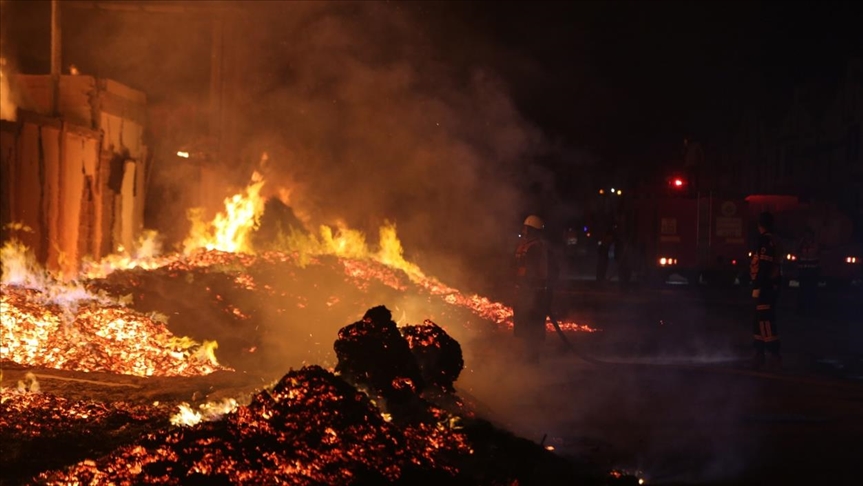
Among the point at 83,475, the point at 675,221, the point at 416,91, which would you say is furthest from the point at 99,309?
the point at 675,221

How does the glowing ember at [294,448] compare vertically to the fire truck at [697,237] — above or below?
below

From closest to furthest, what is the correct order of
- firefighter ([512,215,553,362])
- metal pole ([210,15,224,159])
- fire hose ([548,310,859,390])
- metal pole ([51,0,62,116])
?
fire hose ([548,310,859,390])
firefighter ([512,215,553,362])
metal pole ([51,0,62,116])
metal pole ([210,15,224,159])

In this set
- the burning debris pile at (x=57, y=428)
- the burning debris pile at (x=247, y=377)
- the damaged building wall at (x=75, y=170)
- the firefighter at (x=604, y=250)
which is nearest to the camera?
the burning debris pile at (x=247, y=377)

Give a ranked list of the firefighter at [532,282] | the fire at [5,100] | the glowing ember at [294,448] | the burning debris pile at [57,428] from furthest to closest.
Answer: the fire at [5,100]
the firefighter at [532,282]
the burning debris pile at [57,428]
the glowing ember at [294,448]

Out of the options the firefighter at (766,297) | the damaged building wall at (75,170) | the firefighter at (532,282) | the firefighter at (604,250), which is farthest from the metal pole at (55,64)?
the firefighter at (604,250)

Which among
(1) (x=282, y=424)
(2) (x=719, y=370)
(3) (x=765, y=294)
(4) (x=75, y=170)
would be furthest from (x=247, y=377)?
(4) (x=75, y=170)

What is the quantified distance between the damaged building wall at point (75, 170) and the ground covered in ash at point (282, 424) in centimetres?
478

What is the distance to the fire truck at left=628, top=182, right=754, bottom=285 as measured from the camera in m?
22.2

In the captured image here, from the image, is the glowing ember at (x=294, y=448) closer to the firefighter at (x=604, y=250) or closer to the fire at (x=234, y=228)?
the fire at (x=234, y=228)

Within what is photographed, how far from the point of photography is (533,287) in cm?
962

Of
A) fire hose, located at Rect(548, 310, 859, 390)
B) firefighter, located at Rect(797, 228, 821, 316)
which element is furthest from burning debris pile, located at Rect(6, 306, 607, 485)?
firefighter, located at Rect(797, 228, 821, 316)

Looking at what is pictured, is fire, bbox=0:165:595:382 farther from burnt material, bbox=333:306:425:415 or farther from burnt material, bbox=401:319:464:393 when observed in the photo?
burnt material, bbox=333:306:425:415

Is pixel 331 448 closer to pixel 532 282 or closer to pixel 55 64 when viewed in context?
pixel 532 282

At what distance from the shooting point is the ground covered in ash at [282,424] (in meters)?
4.36
